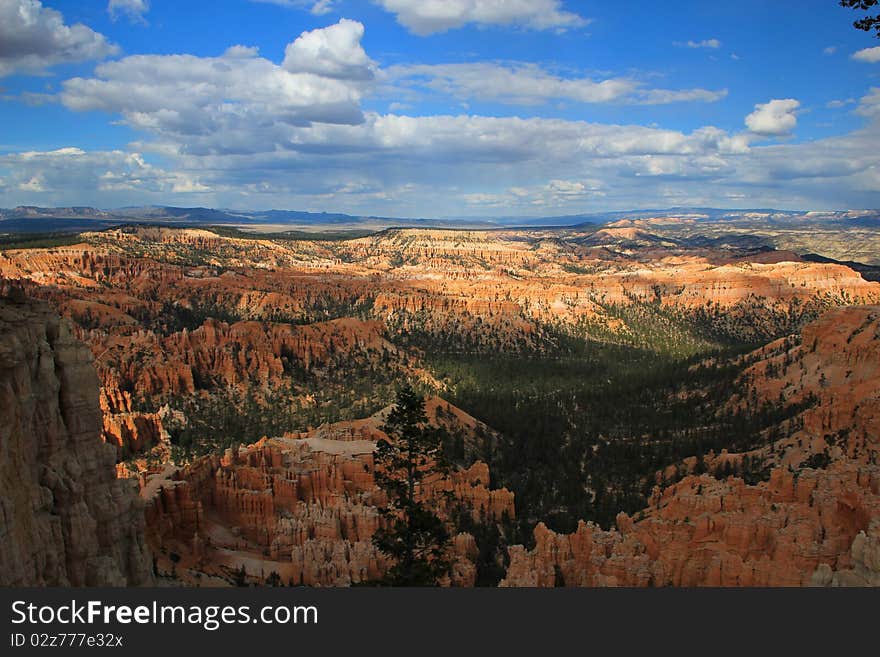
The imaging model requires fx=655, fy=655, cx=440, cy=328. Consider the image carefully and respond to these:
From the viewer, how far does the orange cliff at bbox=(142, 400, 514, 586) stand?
94.0 feet

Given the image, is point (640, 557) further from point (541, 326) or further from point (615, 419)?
point (541, 326)

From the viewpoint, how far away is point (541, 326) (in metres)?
124

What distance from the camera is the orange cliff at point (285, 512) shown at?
94.0 feet

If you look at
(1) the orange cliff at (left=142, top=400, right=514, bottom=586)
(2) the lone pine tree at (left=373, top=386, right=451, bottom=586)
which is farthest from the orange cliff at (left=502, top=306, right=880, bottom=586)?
(2) the lone pine tree at (left=373, top=386, right=451, bottom=586)

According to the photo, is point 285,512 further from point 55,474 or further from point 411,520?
point 55,474

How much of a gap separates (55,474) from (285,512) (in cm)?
1862

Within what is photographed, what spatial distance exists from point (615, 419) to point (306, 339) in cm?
4234

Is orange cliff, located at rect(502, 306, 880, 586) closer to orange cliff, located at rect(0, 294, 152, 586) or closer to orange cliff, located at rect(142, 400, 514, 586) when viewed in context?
orange cliff, located at rect(142, 400, 514, 586)

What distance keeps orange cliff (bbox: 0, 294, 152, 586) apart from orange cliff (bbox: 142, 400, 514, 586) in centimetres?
553

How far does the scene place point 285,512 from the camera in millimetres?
35719

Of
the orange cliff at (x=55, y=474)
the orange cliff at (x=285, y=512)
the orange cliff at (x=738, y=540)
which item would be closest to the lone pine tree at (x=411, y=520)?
the orange cliff at (x=285, y=512)

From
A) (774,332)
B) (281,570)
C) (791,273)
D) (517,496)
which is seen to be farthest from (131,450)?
(791,273)

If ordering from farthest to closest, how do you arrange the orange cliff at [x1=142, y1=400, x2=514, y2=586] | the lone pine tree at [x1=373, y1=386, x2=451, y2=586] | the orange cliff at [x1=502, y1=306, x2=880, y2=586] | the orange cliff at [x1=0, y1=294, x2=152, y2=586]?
the orange cliff at [x1=142, y1=400, x2=514, y2=586]
the orange cliff at [x1=502, y1=306, x2=880, y2=586]
the lone pine tree at [x1=373, y1=386, x2=451, y2=586]
the orange cliff at [x1=0, y1=294, x2=152, y2=586]

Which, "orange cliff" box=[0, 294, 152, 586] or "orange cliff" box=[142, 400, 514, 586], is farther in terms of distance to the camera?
"orange cliff" box=[142, 400, 514, 586]
